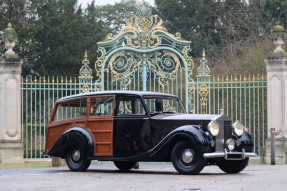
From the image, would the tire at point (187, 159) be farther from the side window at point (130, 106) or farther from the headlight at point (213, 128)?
the side window at point (130, 106)

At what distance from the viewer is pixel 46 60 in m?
40.1

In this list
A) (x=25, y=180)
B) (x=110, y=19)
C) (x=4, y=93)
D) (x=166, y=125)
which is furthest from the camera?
(x=110, y=19)

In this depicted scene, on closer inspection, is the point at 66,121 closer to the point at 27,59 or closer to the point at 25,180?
the point at 25,180

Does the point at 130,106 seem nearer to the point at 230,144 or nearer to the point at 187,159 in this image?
the point at 187,159

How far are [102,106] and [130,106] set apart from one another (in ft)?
2.12

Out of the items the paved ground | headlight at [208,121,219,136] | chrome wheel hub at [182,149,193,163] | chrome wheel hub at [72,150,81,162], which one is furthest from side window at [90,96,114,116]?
headlight at [208,121,219,136]

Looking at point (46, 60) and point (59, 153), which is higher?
point (46, 60)

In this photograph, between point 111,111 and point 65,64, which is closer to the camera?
point 111,111

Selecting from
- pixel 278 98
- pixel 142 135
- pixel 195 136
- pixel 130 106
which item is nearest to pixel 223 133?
pixel 195 136

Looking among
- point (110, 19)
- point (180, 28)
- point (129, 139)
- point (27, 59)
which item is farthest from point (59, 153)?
point (110, 19)

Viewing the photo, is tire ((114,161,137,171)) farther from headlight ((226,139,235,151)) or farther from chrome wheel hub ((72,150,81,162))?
headlight ((226,139,235,151))

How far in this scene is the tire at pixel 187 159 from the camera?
11.4 meters

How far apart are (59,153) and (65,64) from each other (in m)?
27.4

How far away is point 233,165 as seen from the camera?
484 inches
